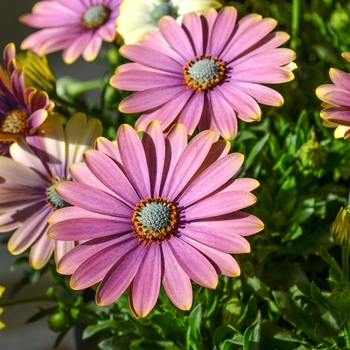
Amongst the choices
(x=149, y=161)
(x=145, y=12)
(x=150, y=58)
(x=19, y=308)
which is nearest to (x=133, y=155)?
(x=149, y=161)

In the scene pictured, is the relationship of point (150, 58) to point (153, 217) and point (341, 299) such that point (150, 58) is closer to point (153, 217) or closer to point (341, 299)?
point (153, 217)

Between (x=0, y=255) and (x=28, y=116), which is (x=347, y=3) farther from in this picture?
(x=0, y=255)

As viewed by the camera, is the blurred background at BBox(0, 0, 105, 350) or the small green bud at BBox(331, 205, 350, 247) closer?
the small green bud at BBox(331, 205, 350, 247)

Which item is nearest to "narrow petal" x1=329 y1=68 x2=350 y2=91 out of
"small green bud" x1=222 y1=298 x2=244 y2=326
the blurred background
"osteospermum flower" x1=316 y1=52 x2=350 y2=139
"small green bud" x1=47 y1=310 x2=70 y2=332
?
"osteospermum flower" x1=316 y1=52 x2=350 y2=139

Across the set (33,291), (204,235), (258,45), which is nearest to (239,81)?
(258,45)

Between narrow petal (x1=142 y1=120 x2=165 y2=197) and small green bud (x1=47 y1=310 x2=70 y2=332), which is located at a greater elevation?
narrow petal (x1=142 y1=120 x2=165 y2=197)

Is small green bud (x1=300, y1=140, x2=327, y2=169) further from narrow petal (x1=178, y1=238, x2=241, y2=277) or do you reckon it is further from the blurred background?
the blurred background
